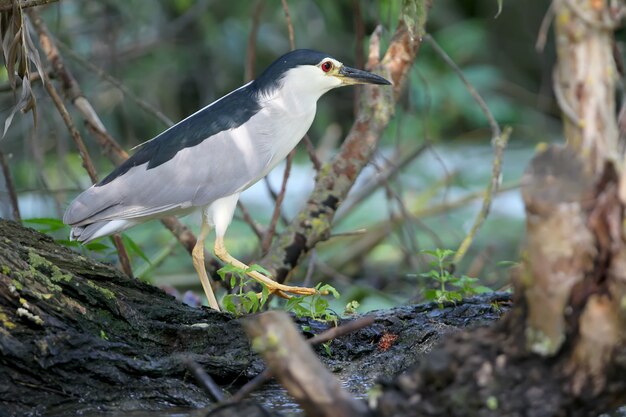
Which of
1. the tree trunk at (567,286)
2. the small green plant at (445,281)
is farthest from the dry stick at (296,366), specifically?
the small green plant at (445,281)

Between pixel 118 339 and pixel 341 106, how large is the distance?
749 cm

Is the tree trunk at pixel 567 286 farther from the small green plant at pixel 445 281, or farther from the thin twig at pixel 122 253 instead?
the thin twig at pixel 122 253

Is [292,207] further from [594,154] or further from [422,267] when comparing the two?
[594,154]

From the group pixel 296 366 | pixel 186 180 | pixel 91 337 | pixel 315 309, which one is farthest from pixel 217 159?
pixel 296 366

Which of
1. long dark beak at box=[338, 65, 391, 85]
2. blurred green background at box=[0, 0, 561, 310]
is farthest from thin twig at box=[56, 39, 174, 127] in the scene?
blurred green background at box=[0, 0, 561, 310]

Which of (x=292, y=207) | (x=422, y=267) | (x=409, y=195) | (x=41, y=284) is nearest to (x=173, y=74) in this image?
(x=292, y=207)

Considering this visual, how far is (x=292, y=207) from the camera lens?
27.8 feet

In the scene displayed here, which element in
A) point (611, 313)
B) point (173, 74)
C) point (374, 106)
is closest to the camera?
point (611, 313)

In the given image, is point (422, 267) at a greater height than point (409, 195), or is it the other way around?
point (422, 267)

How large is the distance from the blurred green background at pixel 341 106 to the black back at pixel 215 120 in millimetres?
2274

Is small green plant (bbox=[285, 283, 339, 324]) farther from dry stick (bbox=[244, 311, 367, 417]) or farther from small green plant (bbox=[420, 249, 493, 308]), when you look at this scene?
dry stick (bbox=[244, 311, 367, 417])

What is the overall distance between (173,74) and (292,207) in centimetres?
183

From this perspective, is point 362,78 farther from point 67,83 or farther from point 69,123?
point 67,83

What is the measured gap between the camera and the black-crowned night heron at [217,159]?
3922 millimetres
